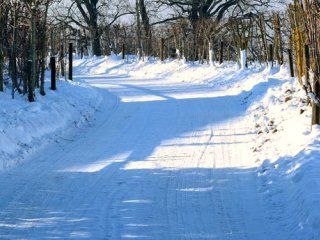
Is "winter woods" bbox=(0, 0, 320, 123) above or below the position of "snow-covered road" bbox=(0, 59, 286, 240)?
above

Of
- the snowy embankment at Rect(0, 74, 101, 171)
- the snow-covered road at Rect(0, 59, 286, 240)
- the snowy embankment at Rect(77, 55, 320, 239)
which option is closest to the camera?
the snow-covered road at Rect(0, 59, 286, 240)

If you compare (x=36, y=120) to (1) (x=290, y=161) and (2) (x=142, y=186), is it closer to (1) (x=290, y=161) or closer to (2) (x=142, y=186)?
(2) (x=142, y=186)

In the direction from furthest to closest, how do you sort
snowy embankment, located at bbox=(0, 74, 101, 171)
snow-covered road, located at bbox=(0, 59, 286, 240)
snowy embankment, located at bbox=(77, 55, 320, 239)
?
1. snowy embankment, located at bbox=(0, 74, 101, 171)
2. snowy embankment, located at bbox=(77, 55, 320, 239)
3. snow-covered road, located at bbox=(0, 59, 286, 240)

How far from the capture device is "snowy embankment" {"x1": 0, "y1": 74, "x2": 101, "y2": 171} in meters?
9.05

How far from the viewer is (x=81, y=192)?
6961 millimetres

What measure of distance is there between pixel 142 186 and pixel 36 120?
4.50 metres

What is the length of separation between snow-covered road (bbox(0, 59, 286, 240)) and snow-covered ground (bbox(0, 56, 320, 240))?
0.02 meters

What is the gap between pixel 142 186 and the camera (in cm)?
726

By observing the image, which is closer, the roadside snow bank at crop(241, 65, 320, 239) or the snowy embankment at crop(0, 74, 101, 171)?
the roadside snow bank at crop(241, 65, 320, 239)

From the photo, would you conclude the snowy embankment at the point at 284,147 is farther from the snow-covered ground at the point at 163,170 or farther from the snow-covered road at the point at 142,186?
the snow-covered road at the point at 142,186

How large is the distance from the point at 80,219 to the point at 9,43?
29.3ft

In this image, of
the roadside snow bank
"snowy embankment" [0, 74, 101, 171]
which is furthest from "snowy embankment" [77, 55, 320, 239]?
"snowy embankment" [0, 74, 101, 171]

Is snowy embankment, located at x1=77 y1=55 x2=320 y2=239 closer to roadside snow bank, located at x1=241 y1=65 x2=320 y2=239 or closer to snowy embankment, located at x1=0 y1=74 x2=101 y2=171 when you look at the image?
roadside snow bank, located at x1=241 y1=65 x2=320 y2=239

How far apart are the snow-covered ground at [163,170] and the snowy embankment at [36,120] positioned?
0.04m
